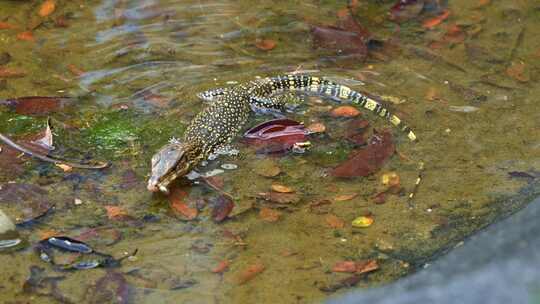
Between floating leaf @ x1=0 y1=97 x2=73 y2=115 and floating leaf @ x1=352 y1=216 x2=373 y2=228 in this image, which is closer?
floating leaf @ x1=352 y1=216 x2=373 y2=228

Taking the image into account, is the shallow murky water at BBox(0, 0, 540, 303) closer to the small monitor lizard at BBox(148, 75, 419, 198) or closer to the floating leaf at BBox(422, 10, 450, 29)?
the floating leaf at BBox(422, 10, 450, 29)

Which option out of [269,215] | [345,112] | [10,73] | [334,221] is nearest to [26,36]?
[10,73]

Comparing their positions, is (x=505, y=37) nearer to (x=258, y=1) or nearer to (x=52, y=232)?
(x=258, y=1)

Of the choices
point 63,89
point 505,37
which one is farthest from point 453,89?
point 63,89

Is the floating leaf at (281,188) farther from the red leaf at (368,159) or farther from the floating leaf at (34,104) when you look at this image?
the floating leaf at (34,104)

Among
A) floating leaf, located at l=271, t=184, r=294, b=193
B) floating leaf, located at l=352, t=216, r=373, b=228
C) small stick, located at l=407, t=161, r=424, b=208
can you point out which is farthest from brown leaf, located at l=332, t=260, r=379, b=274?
floating leaf, located at l=271, t=184, r=294, b=193

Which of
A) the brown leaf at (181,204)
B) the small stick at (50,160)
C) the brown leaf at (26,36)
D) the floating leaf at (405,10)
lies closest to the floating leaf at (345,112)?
the brown leaf at (181,204)
